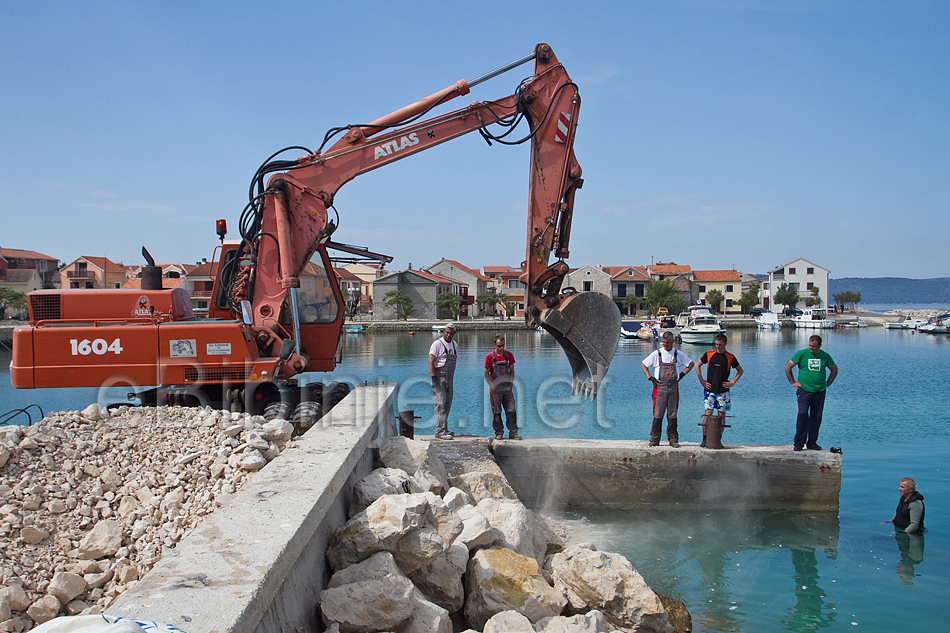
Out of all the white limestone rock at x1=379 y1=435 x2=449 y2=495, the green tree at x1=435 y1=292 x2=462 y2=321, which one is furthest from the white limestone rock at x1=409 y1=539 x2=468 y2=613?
the green tree at x1=435 y1=292 x2=462 y2=321

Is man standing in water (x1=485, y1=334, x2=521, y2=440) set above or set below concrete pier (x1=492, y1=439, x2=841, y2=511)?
above

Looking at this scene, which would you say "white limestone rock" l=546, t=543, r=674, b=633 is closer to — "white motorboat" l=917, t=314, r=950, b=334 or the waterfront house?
"white motorboat" l=917, t=314, r=950, b=334

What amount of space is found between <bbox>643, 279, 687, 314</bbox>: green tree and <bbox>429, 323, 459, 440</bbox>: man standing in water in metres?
69.0

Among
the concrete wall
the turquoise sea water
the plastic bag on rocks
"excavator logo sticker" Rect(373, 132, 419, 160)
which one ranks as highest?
"excavator logo sticker" Rect(373, 132, 419, 160)

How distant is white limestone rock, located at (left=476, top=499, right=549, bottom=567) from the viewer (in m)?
5.46

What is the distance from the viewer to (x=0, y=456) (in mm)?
4559

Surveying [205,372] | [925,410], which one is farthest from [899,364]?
[205,372]

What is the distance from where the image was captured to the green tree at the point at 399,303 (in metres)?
68.8

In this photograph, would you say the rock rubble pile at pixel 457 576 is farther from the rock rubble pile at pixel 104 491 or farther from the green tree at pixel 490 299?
the green tree at pixel 490 299

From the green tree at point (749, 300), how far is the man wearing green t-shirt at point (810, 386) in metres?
82.3

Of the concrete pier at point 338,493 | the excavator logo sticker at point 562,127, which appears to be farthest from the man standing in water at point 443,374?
the excavator logo sticker at point 562,127

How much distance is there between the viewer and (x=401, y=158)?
797 centimetres

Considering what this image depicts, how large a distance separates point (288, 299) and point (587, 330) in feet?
11.4

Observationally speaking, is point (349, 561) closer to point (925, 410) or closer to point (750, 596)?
point (750, 596)
